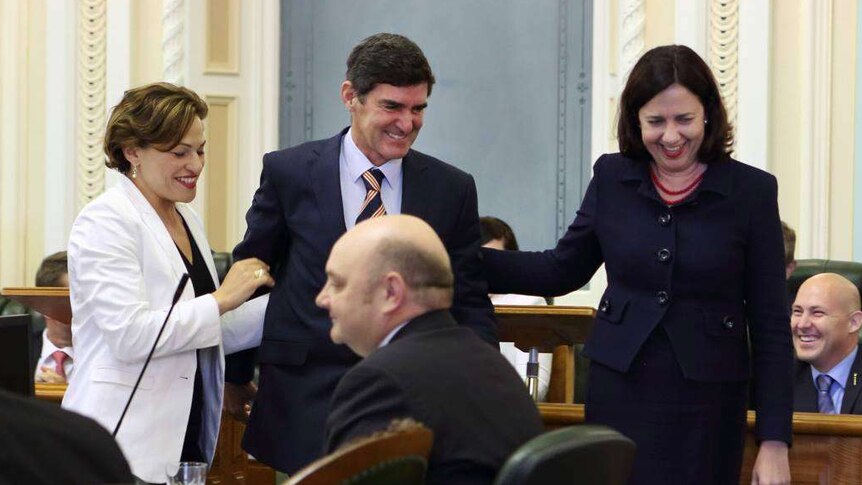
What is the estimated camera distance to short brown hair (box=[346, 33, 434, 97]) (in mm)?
3240

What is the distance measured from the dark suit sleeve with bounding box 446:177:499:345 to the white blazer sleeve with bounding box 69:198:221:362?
56 cm

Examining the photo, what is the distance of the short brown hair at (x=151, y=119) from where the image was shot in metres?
3.47

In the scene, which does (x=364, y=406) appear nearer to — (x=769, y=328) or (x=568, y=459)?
(x=568, y=459)

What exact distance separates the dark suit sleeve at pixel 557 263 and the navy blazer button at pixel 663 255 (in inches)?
8.7

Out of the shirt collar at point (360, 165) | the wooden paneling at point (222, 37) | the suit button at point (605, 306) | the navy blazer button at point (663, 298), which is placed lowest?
the suit button at point (605, 306)

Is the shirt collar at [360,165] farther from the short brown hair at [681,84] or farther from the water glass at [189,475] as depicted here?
the water glass at [189,475]

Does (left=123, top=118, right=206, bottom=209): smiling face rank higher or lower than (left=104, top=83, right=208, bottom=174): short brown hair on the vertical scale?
lower

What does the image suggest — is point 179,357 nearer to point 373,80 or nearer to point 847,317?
point 373,80

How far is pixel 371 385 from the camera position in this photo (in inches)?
90.0

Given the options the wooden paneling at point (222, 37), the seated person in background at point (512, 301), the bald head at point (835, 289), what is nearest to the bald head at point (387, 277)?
the seated person in background at point (512, 301)

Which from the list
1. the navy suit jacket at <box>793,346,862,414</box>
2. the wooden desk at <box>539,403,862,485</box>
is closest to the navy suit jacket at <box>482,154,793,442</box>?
the wooden desk at <box>539,403,862,485</box>

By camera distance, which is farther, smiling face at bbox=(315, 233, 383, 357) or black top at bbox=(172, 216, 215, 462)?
black top at bbox=(172, 216, 215, 462)

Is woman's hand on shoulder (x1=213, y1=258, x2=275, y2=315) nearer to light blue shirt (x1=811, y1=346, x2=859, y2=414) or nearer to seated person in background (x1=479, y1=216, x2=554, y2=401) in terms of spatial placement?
seated person in background (x1=479, y1=216, x2=554, y2=401)

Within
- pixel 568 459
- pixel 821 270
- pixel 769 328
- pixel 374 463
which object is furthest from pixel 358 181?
pixel 821 270
